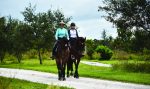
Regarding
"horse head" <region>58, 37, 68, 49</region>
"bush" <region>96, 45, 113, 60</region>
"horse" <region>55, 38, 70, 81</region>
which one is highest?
"horse head" <region>58, 37, 68, 49</region>

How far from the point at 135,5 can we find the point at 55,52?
11.6 m

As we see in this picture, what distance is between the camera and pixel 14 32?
5319 centimetres

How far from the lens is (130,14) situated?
31188 mm

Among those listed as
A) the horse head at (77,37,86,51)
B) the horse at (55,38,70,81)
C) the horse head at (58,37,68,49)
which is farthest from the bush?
the horse head at (58,37,68,49)

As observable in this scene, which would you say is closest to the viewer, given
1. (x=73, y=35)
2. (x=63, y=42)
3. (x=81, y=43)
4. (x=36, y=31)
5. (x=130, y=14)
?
(x=63, y=42)

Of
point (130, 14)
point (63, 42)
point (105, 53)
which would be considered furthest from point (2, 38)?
point (63, 42)

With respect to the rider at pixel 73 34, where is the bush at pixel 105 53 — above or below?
below

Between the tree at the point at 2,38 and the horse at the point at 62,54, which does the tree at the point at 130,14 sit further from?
the tree at the point at 2,38

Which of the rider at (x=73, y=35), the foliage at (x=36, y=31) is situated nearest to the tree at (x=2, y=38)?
the foliage at (x=36, y=31)

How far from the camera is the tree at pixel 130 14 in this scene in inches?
1221

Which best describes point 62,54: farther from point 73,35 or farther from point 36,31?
point 36,31

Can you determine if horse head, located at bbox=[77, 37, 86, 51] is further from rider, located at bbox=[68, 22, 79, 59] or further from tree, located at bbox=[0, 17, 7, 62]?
tree, located at bbox=[0, 17, 7, 62]

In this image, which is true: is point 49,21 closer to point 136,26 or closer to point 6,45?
point 6,45

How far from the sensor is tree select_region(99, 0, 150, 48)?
31016mm
